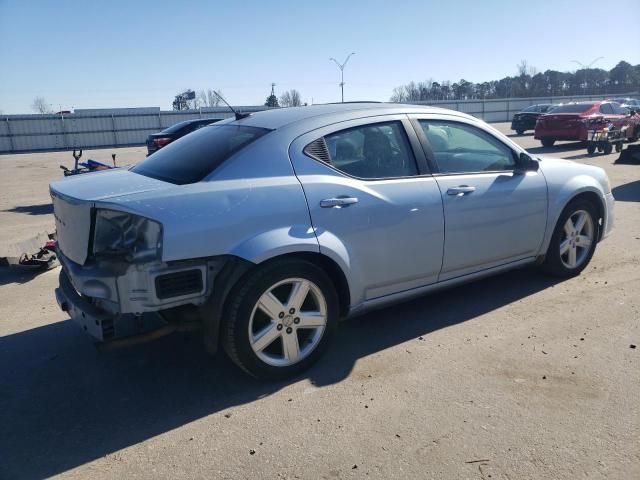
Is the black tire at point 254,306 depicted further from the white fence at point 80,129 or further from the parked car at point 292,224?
the white fence at point 80,129

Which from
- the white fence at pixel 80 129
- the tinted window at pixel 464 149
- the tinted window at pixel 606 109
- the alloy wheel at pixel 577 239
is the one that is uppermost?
the white fence at pixel 80 129

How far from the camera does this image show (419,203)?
3.68 meters

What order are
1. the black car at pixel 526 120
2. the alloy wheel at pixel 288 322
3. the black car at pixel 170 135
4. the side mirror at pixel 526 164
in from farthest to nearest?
the black car at pixel 526 120 → the black car at pixel 170 135 → the side mirror at pixel 526 164 → the alloy wheel at pixel 288 322

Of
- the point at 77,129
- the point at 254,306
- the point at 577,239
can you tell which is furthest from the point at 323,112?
the point at 77,129

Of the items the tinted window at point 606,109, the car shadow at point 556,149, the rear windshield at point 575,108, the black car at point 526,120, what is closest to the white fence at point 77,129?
the black car at point 526,120

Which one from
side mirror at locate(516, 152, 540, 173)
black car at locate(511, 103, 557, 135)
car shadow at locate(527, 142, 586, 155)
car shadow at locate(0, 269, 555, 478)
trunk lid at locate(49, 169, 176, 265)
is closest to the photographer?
car shadow at locate(0, 269, 555, 478)

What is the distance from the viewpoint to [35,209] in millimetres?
10102

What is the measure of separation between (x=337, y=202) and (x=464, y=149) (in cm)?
148

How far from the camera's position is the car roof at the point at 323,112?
359 centimetres

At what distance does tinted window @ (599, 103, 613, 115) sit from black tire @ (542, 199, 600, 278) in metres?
15.3

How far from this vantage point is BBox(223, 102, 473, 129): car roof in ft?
11.8

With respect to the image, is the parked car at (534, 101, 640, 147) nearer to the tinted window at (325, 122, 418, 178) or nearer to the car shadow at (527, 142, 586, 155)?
the car shadow at (527, 142, 586, 155)

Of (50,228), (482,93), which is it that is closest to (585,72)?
(482,93)

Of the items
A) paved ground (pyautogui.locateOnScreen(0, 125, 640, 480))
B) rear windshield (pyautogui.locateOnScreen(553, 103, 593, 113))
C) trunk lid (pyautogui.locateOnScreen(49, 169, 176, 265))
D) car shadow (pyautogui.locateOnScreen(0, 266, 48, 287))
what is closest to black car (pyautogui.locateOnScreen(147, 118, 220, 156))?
car shadow (pyautogui.locateOnScreen(0, 266, 48, 287))
